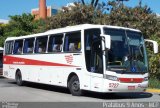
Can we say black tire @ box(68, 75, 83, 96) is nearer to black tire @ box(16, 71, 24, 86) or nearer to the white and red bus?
the white and red bus

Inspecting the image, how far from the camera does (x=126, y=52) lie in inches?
663

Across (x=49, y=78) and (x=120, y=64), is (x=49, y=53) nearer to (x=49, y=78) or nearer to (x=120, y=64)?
(x=49, y=78)

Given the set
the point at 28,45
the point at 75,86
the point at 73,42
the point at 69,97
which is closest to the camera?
the point at 69,97

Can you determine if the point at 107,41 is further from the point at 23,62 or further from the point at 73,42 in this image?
the point at 23,62

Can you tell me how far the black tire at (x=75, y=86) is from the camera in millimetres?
17859

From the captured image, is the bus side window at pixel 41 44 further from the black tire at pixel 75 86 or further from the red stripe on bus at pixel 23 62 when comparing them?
the black tire at pixel 75 86

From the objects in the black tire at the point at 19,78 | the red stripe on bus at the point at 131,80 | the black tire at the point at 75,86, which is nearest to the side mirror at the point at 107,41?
the red stripe on bus at the point at 131,80

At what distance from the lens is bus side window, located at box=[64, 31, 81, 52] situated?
17969mm

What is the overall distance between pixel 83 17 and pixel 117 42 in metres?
16.1

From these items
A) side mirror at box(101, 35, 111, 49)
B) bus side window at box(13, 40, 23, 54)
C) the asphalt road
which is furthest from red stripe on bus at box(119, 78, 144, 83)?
bus side window at box(13, 40, 23, 54)

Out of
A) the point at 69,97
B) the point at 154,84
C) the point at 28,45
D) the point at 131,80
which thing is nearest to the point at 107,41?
the point at 131,80

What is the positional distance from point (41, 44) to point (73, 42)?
341cm

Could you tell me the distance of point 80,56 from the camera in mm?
17594

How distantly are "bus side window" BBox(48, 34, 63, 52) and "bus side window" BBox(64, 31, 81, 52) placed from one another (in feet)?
2.04
